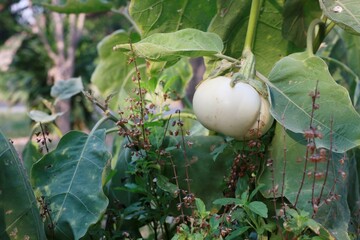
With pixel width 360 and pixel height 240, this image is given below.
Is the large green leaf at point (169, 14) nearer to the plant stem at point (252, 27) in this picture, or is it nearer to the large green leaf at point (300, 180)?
the plant stem at point (252, 27)

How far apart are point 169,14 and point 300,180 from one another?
0.35 metres

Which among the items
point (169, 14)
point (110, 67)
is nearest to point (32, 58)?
point (110, 67)

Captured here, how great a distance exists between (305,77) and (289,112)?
57 mm

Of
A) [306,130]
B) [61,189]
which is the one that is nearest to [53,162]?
[61,189]

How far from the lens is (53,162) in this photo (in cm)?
84

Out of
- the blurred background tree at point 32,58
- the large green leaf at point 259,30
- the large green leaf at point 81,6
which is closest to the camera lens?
the large green leaf at point 259,30

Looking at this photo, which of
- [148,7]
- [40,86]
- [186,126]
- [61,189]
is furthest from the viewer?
[40,86]

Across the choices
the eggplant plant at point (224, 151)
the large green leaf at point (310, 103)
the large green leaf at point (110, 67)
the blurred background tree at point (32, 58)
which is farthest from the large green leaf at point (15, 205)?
the blurred background tree at point (32, 58)

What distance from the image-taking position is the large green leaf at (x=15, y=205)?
731mm

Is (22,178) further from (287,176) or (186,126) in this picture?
(186,126)

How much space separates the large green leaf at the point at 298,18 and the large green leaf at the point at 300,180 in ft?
0.66

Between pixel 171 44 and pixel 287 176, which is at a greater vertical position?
pixel 171 44

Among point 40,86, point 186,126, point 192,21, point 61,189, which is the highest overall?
point 192,21

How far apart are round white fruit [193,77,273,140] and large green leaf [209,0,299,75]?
0.22 m
